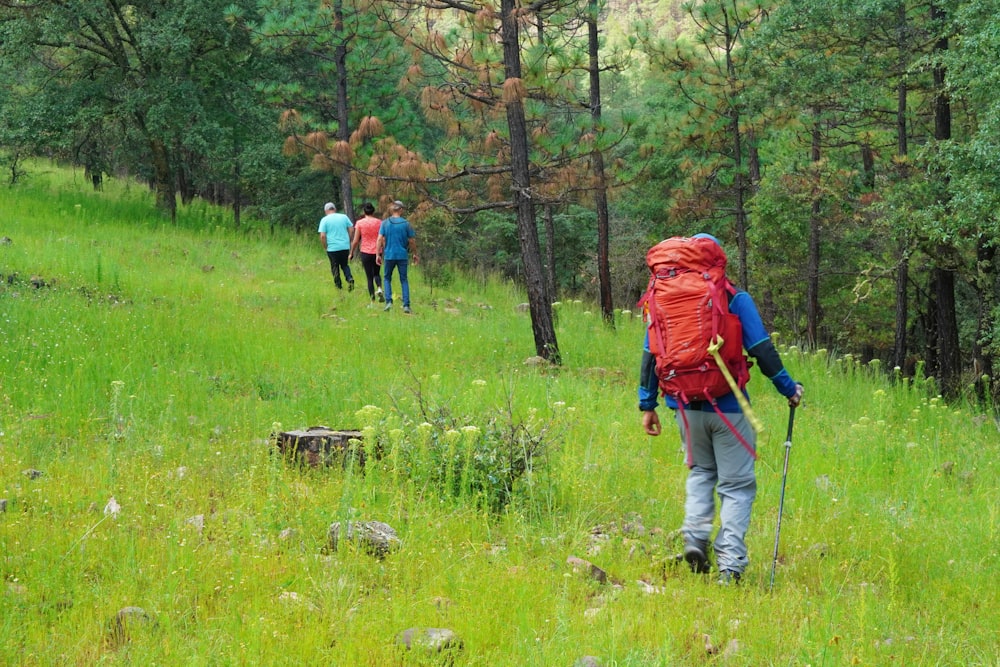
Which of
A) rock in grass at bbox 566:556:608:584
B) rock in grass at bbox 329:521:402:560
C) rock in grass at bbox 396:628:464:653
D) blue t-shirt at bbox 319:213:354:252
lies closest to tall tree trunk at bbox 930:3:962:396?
blue t-shirt at bbox 319:213:354:252

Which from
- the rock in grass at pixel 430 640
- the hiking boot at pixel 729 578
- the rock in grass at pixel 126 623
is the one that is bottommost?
the hiking boot at pixel 729 578

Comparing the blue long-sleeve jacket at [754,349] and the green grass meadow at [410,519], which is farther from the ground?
the blue long-sleeve jacket at [754,349]

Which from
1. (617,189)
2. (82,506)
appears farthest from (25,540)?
(617,189)

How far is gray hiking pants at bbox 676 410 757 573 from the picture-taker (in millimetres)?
4875

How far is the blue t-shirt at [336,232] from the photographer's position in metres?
16.5

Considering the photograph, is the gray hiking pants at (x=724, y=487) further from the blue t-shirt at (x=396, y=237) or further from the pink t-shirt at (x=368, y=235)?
the pink t-shirt at (x=368, y=235)

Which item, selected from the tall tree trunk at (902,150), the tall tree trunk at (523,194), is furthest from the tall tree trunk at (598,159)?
the tall tree trunk at (902,150)

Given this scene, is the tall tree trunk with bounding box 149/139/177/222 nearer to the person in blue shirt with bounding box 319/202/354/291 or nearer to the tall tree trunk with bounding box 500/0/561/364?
the person in blue shirt with bounding box 319/202/354/291

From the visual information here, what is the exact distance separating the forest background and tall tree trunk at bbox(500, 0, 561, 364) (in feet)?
0.10

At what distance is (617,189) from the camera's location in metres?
13.3

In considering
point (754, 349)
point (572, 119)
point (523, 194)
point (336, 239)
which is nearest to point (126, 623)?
point (754, 349)

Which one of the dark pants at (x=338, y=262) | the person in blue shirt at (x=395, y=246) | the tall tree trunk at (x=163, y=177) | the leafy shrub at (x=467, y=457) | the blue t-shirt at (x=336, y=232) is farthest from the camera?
the tall tree trunk at (x=163, y=177)

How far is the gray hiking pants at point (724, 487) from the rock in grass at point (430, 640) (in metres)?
1.75

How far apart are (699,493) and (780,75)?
1446 centimetres
